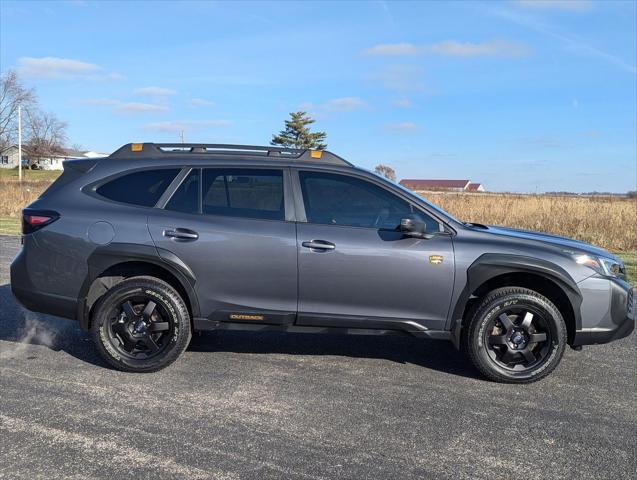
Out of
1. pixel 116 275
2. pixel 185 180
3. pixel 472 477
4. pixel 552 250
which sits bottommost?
pixel 472 477

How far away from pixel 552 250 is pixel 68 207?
407cm

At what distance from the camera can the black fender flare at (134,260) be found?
4371mm

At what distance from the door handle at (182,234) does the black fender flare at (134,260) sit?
0.45 feet

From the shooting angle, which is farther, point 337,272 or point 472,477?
point 337,272

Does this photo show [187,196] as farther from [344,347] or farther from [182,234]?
[344,347]

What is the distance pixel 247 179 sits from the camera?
4605mm

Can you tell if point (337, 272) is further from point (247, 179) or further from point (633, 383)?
point (633, 383)

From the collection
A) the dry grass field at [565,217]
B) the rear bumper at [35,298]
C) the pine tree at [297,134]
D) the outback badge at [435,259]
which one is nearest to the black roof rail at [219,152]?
the outback badge at [435,259]

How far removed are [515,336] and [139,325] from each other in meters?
3.11

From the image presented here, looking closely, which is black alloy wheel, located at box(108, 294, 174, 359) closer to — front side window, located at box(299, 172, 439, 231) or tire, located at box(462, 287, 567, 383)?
front side window, located at box(299, 172, 439, 231)

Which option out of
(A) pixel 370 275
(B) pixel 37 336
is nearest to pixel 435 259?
(A) pixel 370 275

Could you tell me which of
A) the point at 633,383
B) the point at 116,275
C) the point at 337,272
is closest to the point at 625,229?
the point at 633,383

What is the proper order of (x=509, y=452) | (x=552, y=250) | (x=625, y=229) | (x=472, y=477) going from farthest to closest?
(x=625, y=229) < (x=552, y=250) < (x=509, y=452) < (x=472, y=477)

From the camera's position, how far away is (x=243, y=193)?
179 inches
